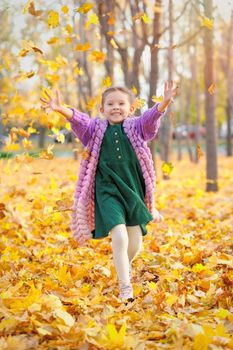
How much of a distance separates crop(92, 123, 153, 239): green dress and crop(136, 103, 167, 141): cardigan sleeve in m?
0.14

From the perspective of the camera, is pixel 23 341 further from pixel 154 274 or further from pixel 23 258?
pixel 23 258

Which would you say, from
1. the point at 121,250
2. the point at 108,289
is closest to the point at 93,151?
the point at 121,250

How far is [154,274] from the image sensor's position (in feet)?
13.7

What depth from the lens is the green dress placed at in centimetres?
365

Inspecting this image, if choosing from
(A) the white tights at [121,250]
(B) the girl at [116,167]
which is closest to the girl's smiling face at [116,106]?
(B) the girl at [116,167]

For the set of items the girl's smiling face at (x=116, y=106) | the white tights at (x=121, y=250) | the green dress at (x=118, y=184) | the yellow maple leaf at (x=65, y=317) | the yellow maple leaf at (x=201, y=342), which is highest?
the girl's smiling face at (x=116, y=106)

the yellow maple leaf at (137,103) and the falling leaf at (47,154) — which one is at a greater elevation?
the yellow maple leaf at (137,103)

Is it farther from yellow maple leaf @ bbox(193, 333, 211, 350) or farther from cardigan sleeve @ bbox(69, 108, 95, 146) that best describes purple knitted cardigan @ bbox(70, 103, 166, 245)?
yellow maple leaf @ bbox(193, 333, 211, 350)

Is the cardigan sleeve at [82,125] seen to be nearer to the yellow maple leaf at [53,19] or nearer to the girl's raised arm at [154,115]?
the girl's raised arm at [154,115]

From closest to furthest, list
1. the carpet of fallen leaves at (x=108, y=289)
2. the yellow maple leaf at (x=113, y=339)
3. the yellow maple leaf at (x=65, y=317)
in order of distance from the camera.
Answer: the yellow maple leaf at (x=113, y=339)
the carpet of fallen leaves at (x=108, y=289)
the yellow maple leaf at (x=65, y=317)

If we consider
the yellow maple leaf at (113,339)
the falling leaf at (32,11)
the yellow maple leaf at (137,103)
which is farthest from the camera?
the falling leaf at (32,11)

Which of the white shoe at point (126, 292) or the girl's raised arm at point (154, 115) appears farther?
the girl's raised arm at point (154, 115)

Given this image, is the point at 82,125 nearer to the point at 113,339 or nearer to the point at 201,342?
the point at 113,339

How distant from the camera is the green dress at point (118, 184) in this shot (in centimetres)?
365
